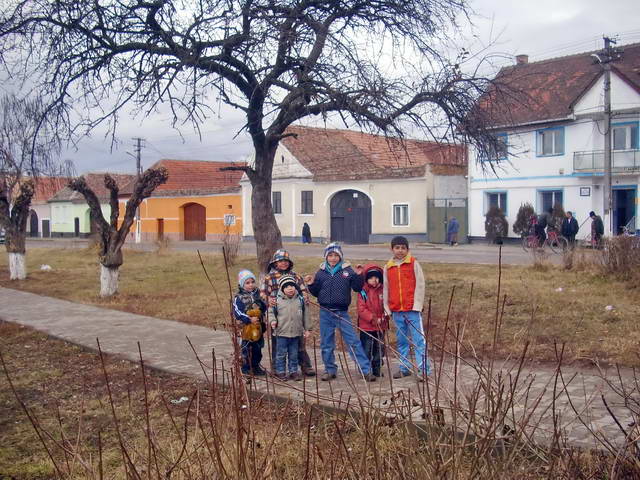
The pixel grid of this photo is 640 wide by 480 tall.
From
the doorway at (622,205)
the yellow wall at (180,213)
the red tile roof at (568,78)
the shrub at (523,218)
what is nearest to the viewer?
the red tile roof at (568,78)

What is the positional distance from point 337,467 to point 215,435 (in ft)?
2.41

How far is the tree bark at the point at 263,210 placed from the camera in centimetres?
1007

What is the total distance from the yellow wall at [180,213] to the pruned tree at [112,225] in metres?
29.9

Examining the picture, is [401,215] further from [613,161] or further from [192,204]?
[192,204]

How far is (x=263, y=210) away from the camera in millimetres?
10117

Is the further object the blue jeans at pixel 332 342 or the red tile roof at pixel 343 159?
the red tile roof at pixel 343 159

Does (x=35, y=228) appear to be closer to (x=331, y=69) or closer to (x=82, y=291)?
(x=82, y=291)

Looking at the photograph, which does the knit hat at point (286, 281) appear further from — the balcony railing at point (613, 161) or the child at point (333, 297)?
the balcony railing at point (613, 161)

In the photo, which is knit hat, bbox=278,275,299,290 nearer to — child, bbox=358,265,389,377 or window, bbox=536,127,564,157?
child, bbox=358,265,389,377

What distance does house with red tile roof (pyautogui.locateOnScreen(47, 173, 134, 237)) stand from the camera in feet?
205

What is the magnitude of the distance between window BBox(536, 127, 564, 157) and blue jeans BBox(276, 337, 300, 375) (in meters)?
27.2

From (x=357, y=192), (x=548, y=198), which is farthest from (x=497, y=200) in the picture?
(x=357, y=192)

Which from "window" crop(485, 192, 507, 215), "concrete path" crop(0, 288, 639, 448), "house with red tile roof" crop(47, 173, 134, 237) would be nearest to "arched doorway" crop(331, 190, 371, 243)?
"window" crop(485, 192, 507, 215)

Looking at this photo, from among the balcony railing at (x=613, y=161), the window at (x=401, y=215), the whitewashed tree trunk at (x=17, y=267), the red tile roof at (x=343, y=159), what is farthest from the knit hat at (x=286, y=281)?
the red tile roof at (x=343, y=159)
